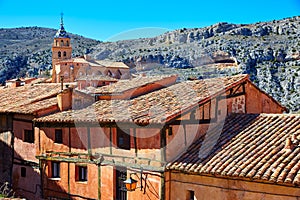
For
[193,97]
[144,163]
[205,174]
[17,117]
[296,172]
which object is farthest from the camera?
[17,117]

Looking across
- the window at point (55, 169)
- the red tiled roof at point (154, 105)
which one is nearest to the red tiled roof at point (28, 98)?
the red tiled roof at point (154, 105)

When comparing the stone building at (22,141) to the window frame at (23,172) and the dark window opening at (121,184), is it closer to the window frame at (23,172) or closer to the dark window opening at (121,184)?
the window frame at (23,172)

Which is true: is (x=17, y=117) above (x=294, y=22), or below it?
below

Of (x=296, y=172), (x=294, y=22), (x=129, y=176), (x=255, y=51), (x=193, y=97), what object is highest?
(x=294, y=22)

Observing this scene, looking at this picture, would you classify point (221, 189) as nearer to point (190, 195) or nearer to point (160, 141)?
point (190, 195)

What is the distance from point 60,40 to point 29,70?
28222 millimetres

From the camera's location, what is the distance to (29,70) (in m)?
96.2

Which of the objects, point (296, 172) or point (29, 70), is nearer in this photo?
point (296, 172)

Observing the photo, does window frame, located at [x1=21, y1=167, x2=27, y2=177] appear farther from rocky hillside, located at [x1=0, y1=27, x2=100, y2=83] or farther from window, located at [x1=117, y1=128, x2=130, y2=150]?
rocky hillside, located at [x1=0, y1=27, x2=100, y2=83]

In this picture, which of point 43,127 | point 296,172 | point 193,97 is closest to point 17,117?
point 43,127

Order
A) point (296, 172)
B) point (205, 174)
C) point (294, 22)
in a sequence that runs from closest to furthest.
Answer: point (296, 172) → point (205, 174) → point (294, 22)

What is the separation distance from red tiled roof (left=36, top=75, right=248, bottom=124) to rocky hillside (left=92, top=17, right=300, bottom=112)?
1573 inches

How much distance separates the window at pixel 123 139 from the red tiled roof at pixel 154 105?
61 cm

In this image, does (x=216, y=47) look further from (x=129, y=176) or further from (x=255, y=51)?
(x=129, y=176)
